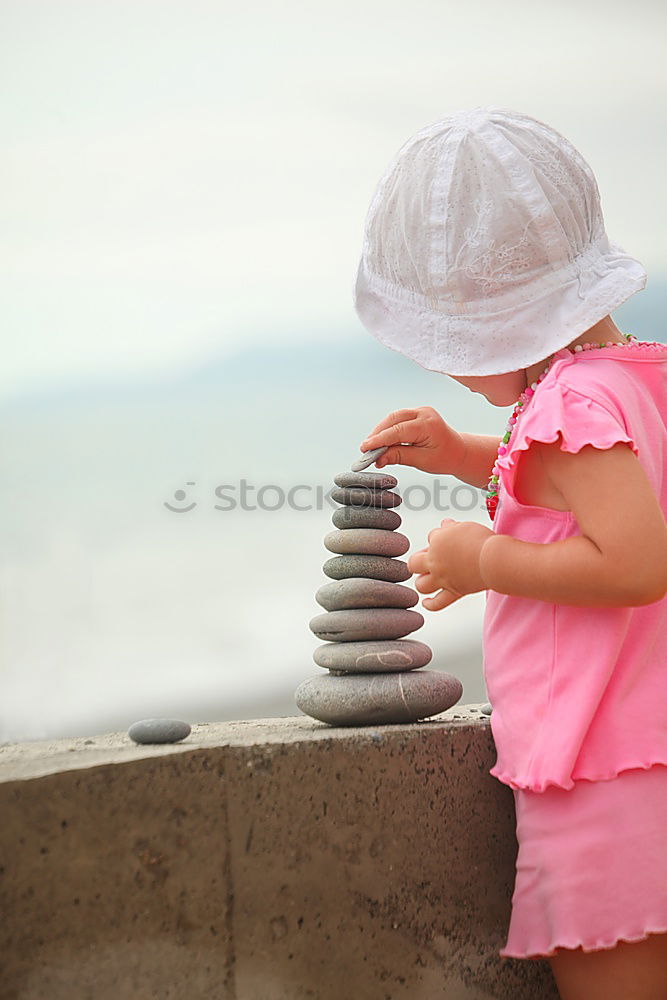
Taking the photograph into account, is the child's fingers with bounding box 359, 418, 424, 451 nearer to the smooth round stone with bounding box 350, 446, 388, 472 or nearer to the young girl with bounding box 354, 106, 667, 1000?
the smooth round stone with bounding box 350, 446, 388, 472

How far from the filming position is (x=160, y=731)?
131cm

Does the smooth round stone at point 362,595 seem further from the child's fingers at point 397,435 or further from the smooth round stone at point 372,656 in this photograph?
the child's fingers at point 397,435

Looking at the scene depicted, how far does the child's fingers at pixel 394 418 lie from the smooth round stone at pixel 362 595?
224 mm

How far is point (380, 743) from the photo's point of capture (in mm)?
1258

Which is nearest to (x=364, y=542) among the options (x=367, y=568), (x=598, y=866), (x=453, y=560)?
(x=367, y=568)

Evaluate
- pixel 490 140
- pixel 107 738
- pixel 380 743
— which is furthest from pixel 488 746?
pixel 490 140

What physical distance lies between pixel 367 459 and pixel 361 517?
0.09 m

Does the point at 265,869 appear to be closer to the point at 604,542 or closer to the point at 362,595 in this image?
the point at 362,595

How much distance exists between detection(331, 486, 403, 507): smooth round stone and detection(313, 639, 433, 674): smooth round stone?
21cm

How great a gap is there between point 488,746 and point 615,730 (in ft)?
0.74

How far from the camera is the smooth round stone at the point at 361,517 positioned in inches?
59.0

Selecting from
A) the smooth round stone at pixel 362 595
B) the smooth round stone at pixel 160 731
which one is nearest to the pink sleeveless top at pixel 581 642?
the smooth round stone at pixel 362 595

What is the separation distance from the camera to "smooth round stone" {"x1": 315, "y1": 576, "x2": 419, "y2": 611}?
1455 mm

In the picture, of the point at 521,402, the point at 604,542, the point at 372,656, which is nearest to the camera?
the point at 604,542
